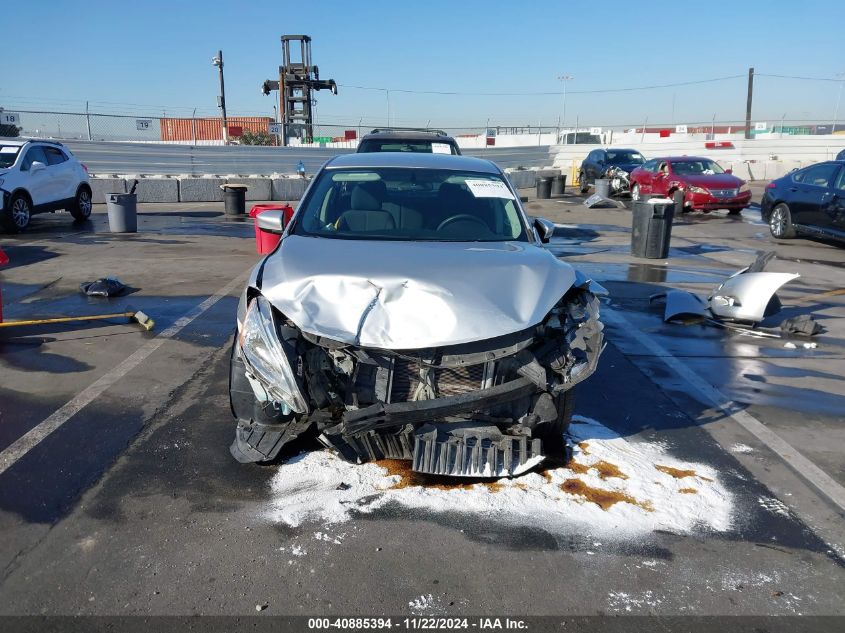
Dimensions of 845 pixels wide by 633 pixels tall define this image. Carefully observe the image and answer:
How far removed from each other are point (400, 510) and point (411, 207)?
2.34m

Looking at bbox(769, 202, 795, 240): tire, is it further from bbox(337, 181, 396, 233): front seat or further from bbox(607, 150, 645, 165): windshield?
bbox(337, 181, 396, 233): front seat

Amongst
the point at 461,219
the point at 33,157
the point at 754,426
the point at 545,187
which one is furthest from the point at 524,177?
the point at 754,426

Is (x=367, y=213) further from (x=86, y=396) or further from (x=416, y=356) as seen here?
(x=86, y=396)

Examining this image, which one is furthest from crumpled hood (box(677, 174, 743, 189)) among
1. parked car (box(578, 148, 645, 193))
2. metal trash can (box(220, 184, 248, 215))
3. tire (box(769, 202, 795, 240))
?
metal trash can (box(220, 184, 248, 215))

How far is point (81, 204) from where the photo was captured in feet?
52.7

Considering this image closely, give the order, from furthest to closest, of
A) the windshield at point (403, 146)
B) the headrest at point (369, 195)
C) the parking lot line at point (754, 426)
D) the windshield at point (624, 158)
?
the windshield at point (624, 158)
the windshield at point (403, 146)
the headrest at point (369, 195)
the parking lot line at point (754, 426)

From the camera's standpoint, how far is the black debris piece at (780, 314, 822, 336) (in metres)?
7.33

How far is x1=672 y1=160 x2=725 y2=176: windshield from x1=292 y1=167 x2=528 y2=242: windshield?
1607 cm

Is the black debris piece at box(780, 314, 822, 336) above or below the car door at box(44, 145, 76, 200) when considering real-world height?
below

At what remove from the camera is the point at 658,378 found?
5.89 m

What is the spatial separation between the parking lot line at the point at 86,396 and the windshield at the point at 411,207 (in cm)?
200

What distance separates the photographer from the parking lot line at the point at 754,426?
406cm

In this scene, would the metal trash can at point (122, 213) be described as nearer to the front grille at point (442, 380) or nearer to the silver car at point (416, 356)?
the silver car at point (416, 356)

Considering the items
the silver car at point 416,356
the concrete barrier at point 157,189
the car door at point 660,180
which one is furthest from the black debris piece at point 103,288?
the car door at point 660,180
